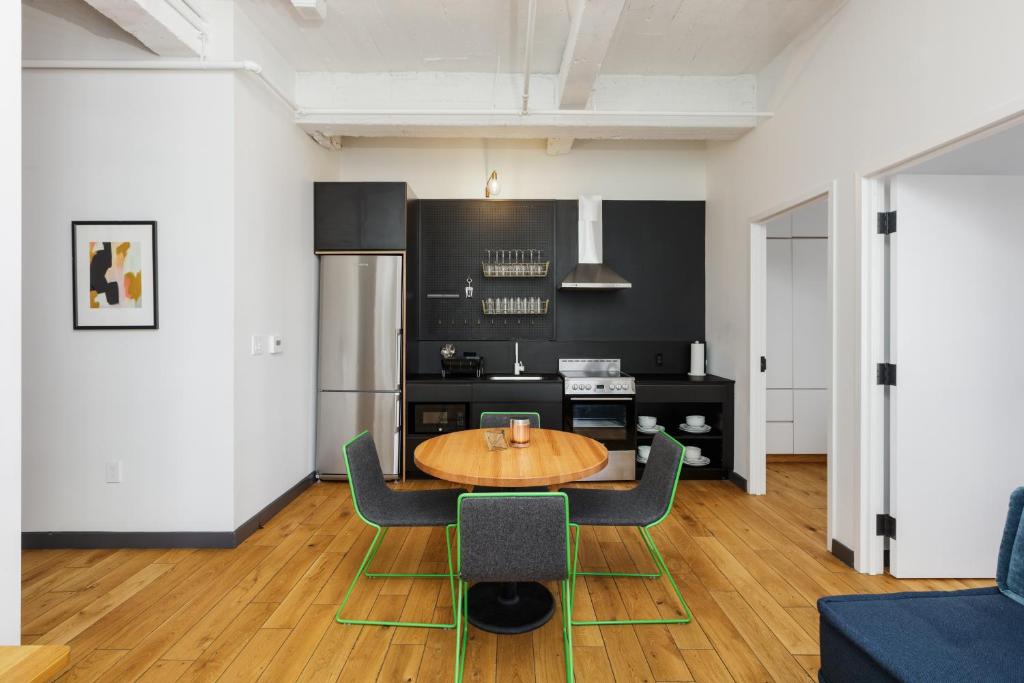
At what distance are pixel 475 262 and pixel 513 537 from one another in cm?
361

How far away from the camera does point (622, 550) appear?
3.13 metres

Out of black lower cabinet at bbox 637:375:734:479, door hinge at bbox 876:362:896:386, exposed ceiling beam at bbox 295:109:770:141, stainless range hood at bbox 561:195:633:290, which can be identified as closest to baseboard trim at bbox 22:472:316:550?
exposed ceiling beam at bbox 295:109:770:141

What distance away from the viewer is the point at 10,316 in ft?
5.47

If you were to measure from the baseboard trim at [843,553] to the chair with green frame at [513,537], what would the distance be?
6.73ft

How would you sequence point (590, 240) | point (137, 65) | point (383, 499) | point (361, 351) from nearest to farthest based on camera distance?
1. point (383, 499)
2. point (137, 65)
3. point (361, 351)
4. point (590, 240)

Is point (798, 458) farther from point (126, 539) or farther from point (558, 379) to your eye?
point (126, 539)

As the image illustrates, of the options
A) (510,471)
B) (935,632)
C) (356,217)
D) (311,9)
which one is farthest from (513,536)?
(356,217)

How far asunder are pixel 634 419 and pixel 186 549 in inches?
135

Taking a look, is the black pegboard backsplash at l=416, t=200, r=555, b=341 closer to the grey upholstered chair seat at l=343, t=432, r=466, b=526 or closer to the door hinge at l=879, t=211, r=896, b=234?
the grey upholstered chair seat at l=343, t=432, r=466, b=526

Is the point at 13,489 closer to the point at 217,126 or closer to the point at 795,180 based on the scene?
the point at 217,126

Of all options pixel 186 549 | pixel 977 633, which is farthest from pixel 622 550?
pixel 186 549

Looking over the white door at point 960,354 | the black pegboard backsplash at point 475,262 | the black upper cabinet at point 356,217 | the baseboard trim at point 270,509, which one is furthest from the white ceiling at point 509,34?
the baseboard trim at point 270,509

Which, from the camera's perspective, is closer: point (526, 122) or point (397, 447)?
point (526, 122)

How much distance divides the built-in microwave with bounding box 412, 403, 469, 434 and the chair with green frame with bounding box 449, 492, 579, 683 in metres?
2.72
